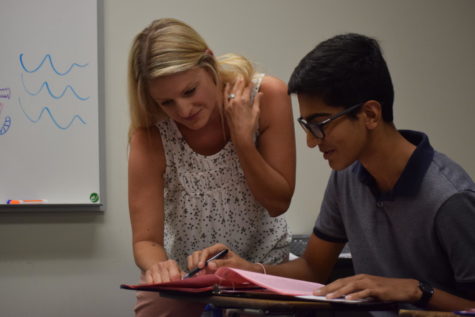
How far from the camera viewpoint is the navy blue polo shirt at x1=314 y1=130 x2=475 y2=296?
103 cm

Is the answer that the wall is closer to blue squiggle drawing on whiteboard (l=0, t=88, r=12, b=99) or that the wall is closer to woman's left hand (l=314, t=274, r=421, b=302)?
blue squiggle drawing on whiteboard (l=0, t=88, r=12, b=99)

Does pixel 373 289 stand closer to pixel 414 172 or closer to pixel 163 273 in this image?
pixel 414 172

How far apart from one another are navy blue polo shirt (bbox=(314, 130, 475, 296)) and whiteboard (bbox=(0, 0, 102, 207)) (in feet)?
4.65

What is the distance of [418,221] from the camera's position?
1112mm

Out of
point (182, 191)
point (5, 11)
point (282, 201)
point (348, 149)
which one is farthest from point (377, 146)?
point (5, 11)

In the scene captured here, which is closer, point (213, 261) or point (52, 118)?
point (213, 261)

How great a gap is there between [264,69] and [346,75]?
139cm

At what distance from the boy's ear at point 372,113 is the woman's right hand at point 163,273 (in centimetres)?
53

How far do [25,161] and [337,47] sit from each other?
65.2 inches

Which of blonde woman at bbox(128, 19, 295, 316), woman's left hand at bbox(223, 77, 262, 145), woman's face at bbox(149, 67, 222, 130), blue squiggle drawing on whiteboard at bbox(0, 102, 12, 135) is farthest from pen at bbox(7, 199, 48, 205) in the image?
woman's left hand at bbox(223, 77, 262, 145)

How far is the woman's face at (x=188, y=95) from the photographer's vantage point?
1329 millimetres

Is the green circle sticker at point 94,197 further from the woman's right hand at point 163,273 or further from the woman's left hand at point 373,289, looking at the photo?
the woman's left hand at point 373,289

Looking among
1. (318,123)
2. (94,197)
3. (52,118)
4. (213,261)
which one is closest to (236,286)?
(213,261)

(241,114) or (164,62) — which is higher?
(164,62)
